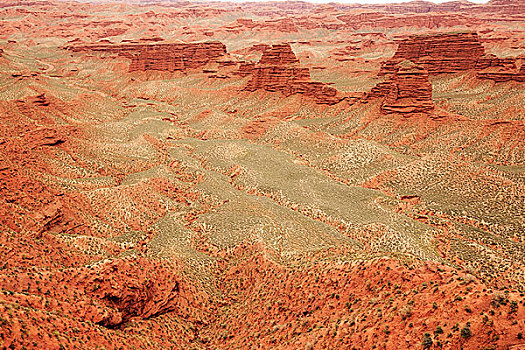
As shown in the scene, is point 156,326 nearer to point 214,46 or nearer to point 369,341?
point 369,341

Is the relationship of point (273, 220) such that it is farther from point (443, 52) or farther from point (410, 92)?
point (443, 52)

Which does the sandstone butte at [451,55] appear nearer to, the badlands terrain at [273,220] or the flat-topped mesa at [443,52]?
the flat-topped mesa at [443,52]

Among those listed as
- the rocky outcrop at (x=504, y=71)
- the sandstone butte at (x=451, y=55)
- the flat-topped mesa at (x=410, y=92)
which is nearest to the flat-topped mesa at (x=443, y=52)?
the sandstone butte at (x=451, y=55)

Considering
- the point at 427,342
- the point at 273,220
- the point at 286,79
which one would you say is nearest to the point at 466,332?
the point at 427,342

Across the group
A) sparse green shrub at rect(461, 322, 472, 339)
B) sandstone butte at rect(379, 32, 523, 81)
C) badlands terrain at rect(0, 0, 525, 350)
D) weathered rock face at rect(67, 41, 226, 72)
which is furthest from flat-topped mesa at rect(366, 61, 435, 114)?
weathered rock face at rect(67, 41, 226, 72)

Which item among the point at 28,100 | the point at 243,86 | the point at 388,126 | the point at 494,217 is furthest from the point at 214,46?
the point at 494,217

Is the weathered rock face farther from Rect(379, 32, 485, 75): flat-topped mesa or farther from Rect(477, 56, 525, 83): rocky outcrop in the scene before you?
Rect(477, 56, 525, 83): rocky outcrop
